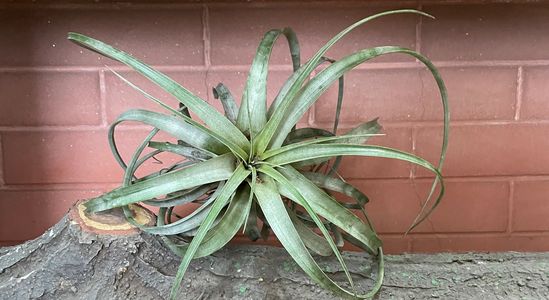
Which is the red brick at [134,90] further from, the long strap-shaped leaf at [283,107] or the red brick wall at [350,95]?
the long strap-shaped leaf at [283,107]

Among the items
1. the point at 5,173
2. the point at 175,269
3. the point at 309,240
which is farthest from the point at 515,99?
the point at 5,173

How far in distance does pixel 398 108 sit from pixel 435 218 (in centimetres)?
25

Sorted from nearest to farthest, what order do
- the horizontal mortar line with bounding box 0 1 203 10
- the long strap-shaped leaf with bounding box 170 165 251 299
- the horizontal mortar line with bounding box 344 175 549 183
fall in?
1. the long strap-shaped leaf with bounding box 170 165 251 299
2. the horizontal mortar line with bounding box 0 1 203 10
3. the horizontal mortar line with bounding box 344 175 549 183

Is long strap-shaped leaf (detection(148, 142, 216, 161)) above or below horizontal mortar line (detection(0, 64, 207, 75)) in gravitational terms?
below

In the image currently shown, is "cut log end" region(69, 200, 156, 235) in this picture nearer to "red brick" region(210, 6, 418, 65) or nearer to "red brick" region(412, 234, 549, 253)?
"red brick" region(210, 6, 418, 65)

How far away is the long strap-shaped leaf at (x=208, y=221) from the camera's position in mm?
648

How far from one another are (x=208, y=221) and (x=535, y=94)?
0.81 m

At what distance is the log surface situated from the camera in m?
0.73

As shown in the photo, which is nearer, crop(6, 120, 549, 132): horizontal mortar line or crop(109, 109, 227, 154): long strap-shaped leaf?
crop(109, 109, 227, 154): long strap-shaped leaf

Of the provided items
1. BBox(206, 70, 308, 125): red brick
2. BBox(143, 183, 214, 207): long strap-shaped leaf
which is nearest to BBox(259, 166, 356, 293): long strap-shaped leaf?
BBox(143, 183, 214, 207): long strap-shaped leaf

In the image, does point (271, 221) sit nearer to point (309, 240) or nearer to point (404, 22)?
point (309, 240)

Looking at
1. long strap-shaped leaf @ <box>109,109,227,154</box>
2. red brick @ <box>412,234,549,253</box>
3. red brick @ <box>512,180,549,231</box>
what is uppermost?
long strap-shaped leaf @ <box>109,109,227,154</box>

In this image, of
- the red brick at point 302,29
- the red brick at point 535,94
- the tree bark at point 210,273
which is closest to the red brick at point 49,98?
the red brick at point 302,29

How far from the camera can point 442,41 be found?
44.6 inches
